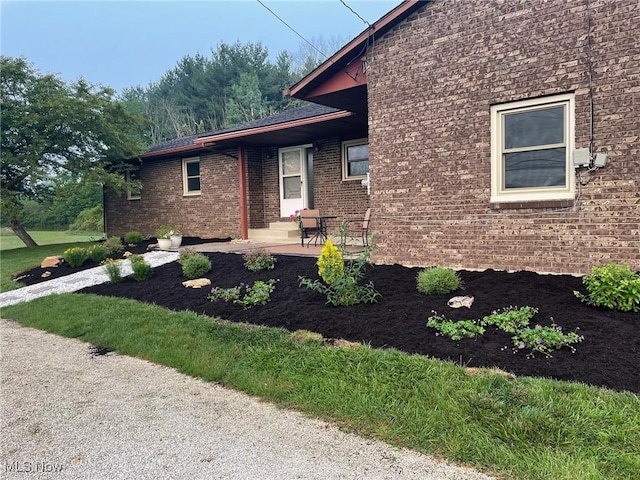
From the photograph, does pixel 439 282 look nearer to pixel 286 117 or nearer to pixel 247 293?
pixel 247 293

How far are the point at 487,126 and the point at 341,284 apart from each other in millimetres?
2958

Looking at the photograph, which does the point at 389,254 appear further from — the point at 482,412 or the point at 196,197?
the point at 196,197

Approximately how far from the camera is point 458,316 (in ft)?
15.9

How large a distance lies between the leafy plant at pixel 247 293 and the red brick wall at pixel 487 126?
197 cm

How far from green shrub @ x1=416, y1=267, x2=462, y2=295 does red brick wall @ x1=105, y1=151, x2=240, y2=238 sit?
28.5ft

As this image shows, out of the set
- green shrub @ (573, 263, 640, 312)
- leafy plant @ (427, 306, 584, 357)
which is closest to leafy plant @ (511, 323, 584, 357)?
leafy plant @ (427, 306, 584, 357)

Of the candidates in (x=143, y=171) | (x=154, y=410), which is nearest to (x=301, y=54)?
(x=143, y=171)

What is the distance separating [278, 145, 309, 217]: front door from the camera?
13102mm

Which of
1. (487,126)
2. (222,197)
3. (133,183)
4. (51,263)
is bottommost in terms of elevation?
(51,263)

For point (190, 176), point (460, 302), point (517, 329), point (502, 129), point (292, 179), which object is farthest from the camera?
point (190, 176)

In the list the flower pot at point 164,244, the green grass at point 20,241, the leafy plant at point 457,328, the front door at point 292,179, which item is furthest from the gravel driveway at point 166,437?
the green grass at point 20,241

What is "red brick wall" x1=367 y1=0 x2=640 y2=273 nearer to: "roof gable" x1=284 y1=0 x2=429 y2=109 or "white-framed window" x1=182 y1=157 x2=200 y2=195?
"roof gable" x1=284 y1=0 x2=429 y2=109

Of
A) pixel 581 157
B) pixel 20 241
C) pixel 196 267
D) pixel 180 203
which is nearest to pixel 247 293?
pixel 196 267

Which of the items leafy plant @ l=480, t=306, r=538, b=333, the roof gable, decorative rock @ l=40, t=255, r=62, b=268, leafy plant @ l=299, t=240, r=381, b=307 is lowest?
decorative rock @ l=40, t=255, r=62, b=268
